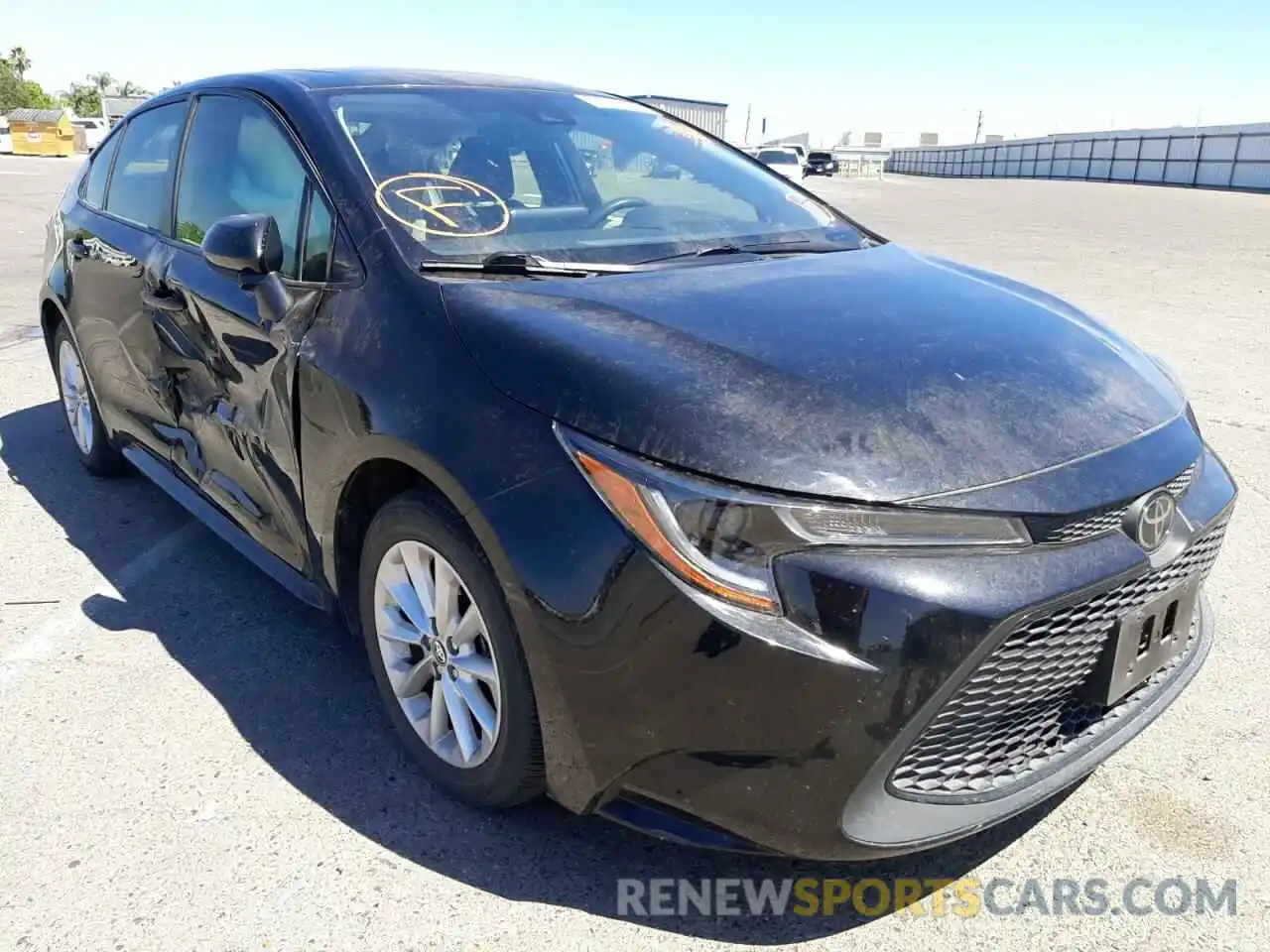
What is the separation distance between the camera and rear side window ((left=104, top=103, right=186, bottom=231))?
3.67 meters

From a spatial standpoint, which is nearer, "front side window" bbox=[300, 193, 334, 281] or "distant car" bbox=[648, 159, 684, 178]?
"front side window" bbox=[300, 193, 334, 281]

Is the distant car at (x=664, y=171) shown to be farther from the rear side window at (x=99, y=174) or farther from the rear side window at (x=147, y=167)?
the rear side window at (x=99, y=174)

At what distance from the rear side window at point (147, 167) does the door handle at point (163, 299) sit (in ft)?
0.83

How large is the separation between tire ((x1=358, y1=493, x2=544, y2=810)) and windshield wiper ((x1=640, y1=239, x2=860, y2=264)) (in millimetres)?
963

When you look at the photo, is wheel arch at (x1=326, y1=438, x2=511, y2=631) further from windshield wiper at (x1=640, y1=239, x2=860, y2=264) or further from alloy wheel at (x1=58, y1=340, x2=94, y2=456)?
alloy wheel at (x1=58, y1=340, x2=94, y2=456)

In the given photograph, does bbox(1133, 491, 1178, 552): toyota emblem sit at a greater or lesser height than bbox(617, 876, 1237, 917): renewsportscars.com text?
greater

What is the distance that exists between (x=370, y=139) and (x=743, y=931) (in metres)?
2.17

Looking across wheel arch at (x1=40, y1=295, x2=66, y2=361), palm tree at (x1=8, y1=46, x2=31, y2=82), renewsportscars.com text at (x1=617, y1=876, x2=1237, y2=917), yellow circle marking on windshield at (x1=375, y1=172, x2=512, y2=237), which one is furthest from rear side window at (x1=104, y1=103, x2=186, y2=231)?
palm tree at (x1=8, y1=46, x2=31, y2=82)

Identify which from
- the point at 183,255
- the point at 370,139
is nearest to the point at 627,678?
the point at 370,139

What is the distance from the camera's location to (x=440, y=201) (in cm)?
274

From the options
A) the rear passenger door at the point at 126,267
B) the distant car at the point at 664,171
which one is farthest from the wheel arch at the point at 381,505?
the distant car at the point at 664,171

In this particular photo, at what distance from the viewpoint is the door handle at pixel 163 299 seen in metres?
3.27

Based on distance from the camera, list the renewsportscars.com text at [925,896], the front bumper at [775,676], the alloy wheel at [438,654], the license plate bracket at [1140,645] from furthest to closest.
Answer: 1. the alloy wheel at [438,654]
2. the renewsportscars.com text at [925,896]
3. the license plate bracket at [1140,645]
4. the front bumper at [775,676]

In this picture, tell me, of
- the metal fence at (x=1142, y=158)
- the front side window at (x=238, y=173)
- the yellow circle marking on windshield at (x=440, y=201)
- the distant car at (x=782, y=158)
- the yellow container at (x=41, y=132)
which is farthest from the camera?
the yellow container at (x=41, y=132)
